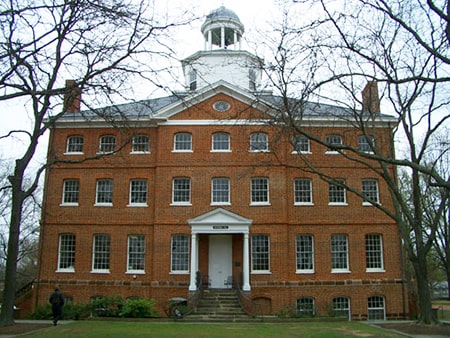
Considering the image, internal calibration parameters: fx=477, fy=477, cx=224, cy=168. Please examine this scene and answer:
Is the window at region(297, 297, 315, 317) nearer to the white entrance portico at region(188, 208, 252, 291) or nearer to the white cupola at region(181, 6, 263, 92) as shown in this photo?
the white entrance portico at region(188, 208, 252, 291)

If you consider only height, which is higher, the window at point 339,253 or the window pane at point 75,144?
the window pane at point 75,144

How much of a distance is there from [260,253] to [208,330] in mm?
8141

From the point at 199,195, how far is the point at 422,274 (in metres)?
11.4

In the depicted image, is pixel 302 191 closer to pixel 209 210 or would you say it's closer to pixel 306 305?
pixel 209 210

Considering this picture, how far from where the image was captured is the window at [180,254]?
80.4 ft

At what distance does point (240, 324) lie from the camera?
63.2ft

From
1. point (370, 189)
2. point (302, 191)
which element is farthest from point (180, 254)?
point (370, 189)

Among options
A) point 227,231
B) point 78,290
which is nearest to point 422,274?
point 227,231

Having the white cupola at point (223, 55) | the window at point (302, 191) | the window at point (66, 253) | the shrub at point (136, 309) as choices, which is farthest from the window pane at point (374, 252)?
the window at point (66, 253)

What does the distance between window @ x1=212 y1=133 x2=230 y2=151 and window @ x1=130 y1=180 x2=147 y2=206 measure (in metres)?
4.29

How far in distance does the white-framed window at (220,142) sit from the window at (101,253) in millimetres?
7531

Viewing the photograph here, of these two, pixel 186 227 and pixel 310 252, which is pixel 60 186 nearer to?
pixel 186 227

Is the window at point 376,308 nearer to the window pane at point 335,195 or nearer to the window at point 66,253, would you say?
the window pane at point 335,195

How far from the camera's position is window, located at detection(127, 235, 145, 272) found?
24.9 meters
